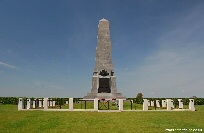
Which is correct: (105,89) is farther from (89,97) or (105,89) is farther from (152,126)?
(152,126)

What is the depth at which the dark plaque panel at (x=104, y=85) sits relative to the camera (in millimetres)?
38156

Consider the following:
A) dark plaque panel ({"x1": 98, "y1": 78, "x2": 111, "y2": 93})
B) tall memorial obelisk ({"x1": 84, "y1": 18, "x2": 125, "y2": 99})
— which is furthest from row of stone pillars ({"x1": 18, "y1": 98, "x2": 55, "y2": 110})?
dark plaque panel ({"x1": 98, "y1": 78, "x2": 111, "y2": 93})

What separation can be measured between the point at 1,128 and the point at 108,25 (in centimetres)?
3017

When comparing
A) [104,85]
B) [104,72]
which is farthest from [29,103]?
[104,85]

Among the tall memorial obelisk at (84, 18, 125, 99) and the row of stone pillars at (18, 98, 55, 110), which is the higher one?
the tall memorial obelisk at (84, 18, 125, 99)

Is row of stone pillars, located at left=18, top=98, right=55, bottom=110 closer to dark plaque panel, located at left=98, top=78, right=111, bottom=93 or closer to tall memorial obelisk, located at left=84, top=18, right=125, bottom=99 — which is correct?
tall memorial obelisk, located at left=84, top=18, right=125, bottom=99

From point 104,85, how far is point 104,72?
2.26 m

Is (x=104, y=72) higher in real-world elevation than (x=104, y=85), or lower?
higher

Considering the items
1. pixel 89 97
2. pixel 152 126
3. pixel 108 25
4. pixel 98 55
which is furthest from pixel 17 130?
pixel 108 25

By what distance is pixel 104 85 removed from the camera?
126ft

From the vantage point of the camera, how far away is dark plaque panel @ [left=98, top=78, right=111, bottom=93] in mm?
38156

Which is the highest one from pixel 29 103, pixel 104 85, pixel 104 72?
pixel 104 72

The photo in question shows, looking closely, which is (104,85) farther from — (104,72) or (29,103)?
(29,103)

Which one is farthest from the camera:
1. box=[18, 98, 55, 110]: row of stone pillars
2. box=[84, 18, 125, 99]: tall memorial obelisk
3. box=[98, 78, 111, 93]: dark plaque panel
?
box=[98, 78, 111, 93]: dark plaque panel
